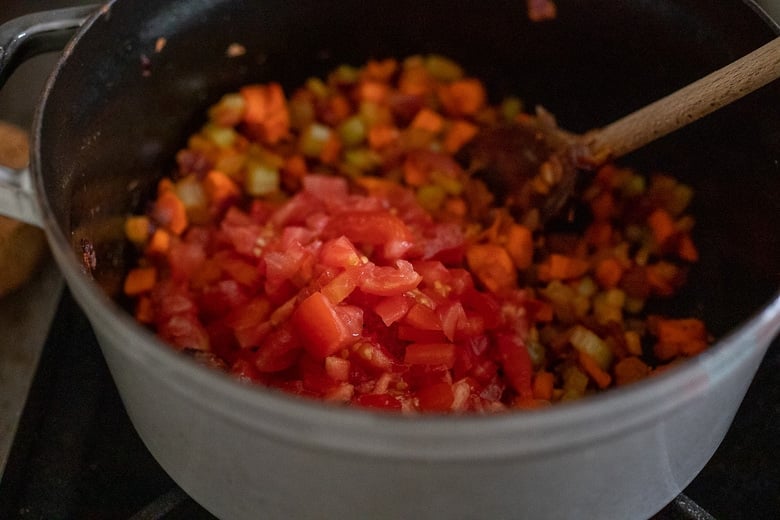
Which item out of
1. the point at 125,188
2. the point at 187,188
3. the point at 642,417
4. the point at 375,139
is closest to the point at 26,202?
the point at 125,188

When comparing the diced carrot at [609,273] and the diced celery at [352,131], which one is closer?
the diced carrot at [609,273]

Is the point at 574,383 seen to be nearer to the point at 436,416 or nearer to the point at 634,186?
the point at 634,186

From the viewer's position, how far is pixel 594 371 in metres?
1.22

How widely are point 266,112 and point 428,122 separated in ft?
1.05

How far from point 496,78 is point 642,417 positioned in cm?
97

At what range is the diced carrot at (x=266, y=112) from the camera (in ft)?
4.74

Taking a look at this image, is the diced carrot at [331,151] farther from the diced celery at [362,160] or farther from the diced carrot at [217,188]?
the diced carrot at [217,188]

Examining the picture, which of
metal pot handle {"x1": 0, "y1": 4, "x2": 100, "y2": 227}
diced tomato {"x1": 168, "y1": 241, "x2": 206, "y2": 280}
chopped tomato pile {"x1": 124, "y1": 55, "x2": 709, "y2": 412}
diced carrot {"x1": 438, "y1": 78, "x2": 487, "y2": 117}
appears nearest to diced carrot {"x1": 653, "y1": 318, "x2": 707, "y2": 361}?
chopped tomato pile {"x1": 124, "y1": 55, "x2": 709, "y2": 412}

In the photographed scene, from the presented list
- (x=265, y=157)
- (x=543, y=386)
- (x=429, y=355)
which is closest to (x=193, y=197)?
(x=265, y=157)

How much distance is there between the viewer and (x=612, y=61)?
1346 millimetres

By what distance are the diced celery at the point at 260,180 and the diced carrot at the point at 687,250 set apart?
0.75 metres

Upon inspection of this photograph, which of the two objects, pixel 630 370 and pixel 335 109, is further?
pixel 335 109

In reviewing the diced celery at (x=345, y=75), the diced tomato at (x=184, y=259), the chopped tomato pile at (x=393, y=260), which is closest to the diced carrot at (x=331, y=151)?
the chopped tomato pile at (x=393, y=260)

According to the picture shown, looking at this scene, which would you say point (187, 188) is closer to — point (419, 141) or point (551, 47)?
point (419, 141)
